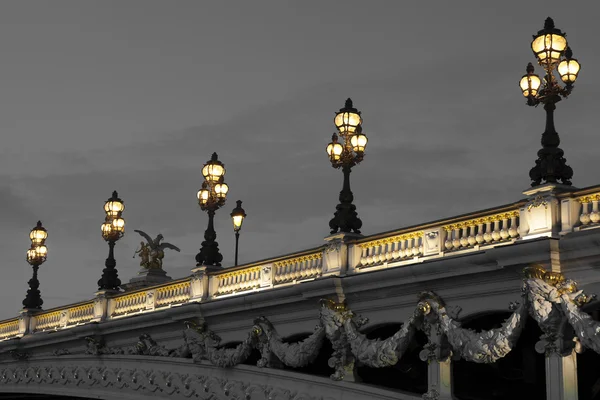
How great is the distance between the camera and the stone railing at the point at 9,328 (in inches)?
1943

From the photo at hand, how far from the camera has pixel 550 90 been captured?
23.2 metres

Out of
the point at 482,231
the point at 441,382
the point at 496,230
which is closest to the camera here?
the point at 496,230

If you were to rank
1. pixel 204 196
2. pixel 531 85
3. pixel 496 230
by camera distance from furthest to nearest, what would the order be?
pixel 204 196 < pixel 496 230 < pixel 531 85

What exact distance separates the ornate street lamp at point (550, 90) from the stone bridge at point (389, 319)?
1.46ft

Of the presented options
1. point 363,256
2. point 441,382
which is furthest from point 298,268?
point 441,382

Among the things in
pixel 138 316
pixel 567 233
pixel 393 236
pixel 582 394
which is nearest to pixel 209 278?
pixel 138 316

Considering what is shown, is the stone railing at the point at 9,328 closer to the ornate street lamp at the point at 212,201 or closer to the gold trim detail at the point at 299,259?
the ornate street lamp at the point at 212,201

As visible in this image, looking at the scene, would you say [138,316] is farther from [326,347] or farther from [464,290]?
[464,290]

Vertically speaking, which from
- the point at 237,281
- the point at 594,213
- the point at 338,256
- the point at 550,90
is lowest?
the point at 594,213

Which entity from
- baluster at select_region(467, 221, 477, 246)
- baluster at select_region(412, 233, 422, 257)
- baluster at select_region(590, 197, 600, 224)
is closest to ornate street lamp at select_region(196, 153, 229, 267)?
baluster at select_region(412, 233, 422, 257)

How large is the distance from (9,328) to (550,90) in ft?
107

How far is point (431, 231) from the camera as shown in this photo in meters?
25.5

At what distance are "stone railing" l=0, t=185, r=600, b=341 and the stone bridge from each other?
3 centimetres

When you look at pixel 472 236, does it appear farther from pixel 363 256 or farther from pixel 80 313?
pixel 80 313
